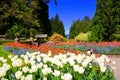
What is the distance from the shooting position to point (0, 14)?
43219 millimetres

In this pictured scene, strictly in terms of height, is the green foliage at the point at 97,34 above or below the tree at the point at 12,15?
below

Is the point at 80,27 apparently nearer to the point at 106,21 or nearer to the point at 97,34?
the point at 97,34

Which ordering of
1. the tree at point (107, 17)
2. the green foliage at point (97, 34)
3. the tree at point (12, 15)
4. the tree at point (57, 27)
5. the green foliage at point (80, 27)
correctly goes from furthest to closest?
the tree at point (57, 27) < the green foliage at point (80, 27) < the tree at point (12, 15) < the green foliage at point (97, 34) < the tree at point (107, 17)

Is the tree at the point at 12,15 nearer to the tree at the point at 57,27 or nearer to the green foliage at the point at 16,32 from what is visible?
the green foliage at the point at 16,32

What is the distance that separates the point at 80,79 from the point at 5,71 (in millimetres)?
1765

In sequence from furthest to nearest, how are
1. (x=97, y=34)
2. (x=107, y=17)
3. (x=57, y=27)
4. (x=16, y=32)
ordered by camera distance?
(x=57, y=27) → (x=16, y=32) → (x=97, y=34) → (x=107, y=17)

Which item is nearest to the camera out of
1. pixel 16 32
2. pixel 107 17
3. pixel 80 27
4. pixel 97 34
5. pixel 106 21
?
pixel 107 17

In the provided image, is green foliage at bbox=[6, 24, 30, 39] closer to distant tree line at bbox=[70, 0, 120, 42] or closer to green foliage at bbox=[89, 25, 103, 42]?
distant tree line at bbox=[70, 0, 120, 42]

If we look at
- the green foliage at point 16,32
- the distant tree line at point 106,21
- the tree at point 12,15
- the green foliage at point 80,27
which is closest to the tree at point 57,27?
the green foliage at point 80,27

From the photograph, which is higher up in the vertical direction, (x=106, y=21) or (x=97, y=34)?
(x=106, y=21)

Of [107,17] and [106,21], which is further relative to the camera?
[106,21]

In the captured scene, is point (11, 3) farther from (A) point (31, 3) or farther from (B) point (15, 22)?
(A) point (31, 3)

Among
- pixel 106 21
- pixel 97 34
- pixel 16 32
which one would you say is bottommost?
pixel 97 34

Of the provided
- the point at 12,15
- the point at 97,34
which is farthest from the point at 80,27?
the point at 97,34
